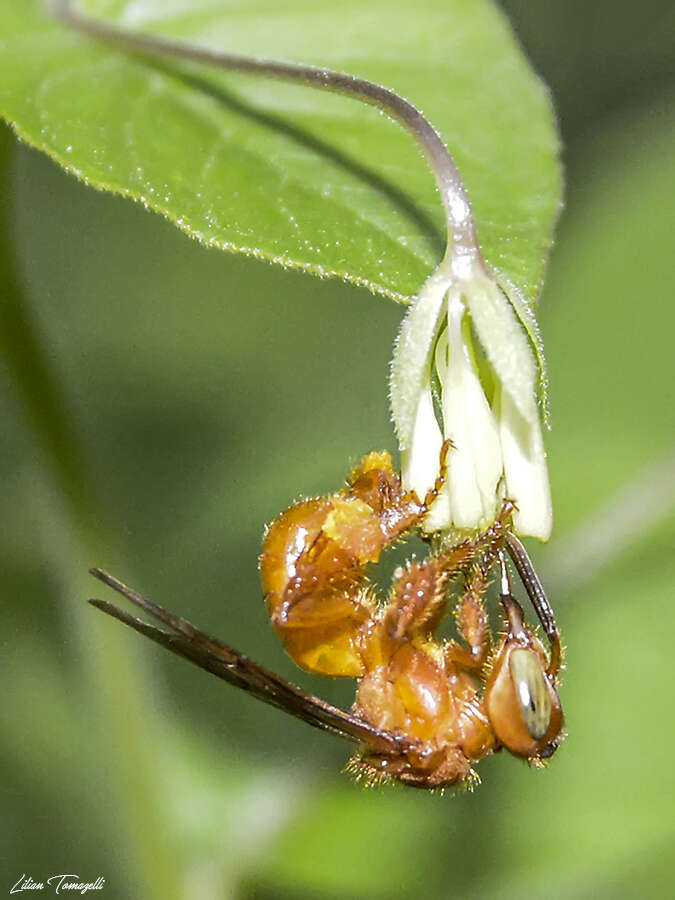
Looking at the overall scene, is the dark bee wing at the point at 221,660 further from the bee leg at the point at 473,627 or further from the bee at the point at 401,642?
the bee leg at the point at 473,627

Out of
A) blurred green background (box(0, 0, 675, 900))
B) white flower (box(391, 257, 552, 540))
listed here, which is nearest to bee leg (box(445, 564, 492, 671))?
white flower (box(391, 257, 552, 540))

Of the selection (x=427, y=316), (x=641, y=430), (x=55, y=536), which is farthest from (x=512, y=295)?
(x=641, y=430)

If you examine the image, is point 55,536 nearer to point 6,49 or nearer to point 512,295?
point 6,49
